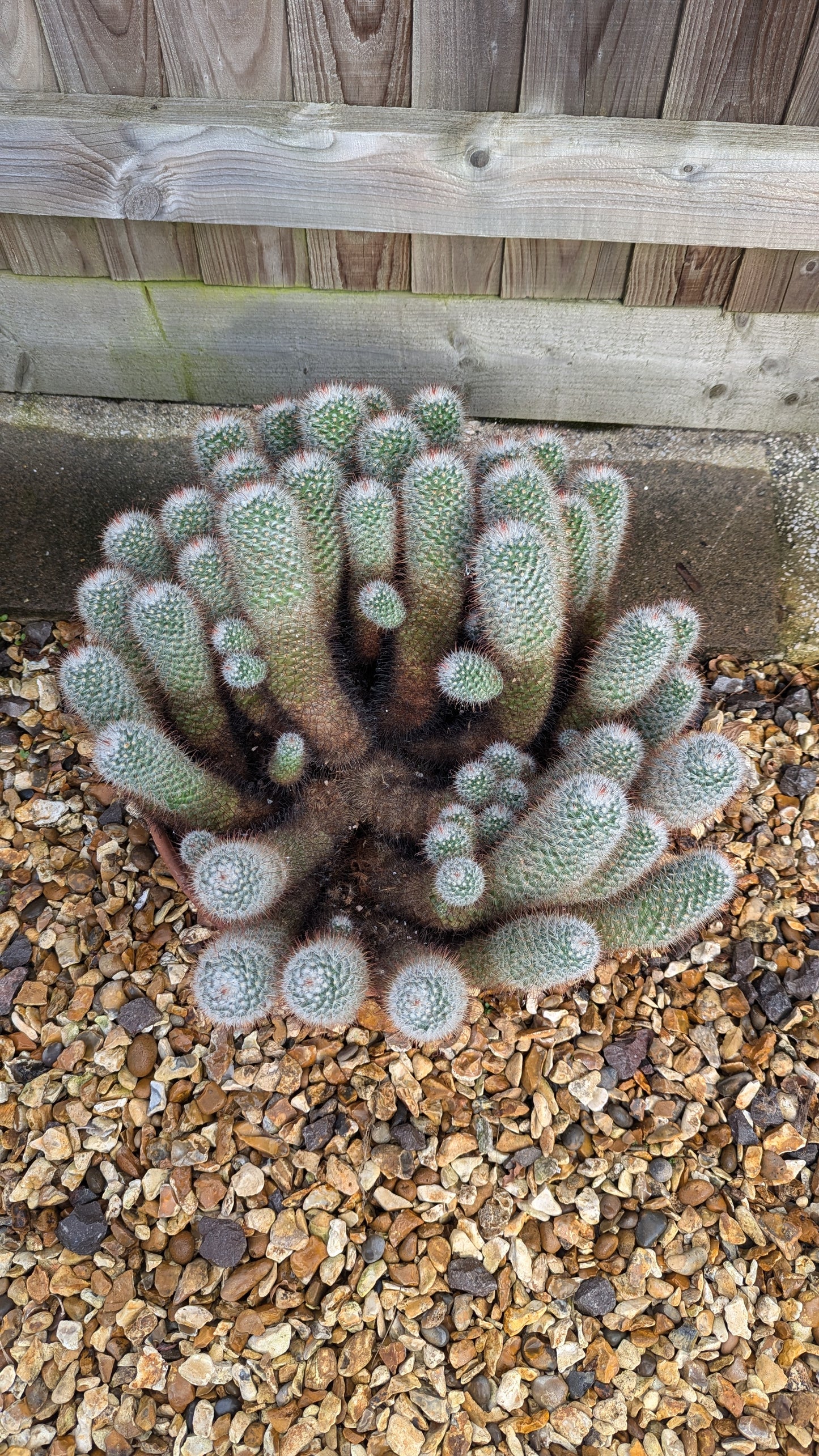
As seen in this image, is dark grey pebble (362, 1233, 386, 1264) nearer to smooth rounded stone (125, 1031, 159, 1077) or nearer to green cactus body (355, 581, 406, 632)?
smooth rounded stone (125, 1031, 159, 1077)

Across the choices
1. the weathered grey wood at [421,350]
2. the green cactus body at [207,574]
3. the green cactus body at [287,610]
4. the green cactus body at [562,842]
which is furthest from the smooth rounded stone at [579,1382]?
the weathered grey wood at [421,350]

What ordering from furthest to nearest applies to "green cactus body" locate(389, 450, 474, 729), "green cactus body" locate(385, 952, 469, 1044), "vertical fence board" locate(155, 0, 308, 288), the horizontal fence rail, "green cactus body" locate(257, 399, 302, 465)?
1. "green cactus body" locate(257, 399, 302, 465)
2. the horizontal fence rail
3. "vertical fence board" locate(155, 0, 308, 288)
4. "green cactus body" locate(389, 450, 474, 729)
5. "green cactus body" locate(385, 952, 469, 1044)

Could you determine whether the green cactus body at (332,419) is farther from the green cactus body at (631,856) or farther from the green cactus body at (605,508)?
the green cactus body at (631,856)

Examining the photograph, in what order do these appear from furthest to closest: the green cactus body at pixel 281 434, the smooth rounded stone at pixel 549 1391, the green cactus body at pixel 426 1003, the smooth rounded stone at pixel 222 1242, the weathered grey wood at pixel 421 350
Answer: the weathered grey wood at pixel 421 350 → the green cactus body at pixel 281 434 → the smooth rounded stone at pixel 222 1242 → the smooth rounded stone at pixel 549 1391 → the green cactus body at pixel 426 1003

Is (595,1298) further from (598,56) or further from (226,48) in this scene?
(226,48)

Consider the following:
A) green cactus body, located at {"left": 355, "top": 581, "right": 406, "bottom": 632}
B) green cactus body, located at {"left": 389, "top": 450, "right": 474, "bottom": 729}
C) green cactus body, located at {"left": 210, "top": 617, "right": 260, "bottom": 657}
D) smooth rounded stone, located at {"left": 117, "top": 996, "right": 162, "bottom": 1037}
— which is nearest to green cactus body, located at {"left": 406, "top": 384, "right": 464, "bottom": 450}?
green cactus body, located at {"left": 389, "top": 450, "right": 474, "bottom": 729}

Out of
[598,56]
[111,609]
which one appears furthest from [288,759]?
[598,56]

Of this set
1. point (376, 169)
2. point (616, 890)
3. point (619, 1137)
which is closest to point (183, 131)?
point (376, 169)
